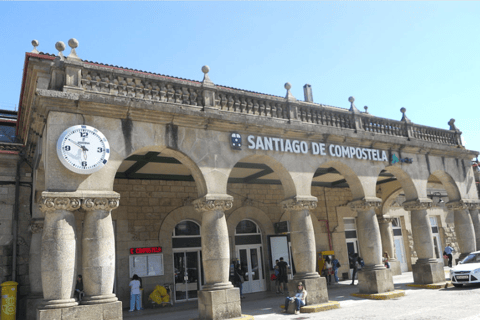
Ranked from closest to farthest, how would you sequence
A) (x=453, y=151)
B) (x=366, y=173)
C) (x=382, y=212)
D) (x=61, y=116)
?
(x=61, y=116) < (x=366, y=173) < (x=453, y=151) < (x=382, y=212)

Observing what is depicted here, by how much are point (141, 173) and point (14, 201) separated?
4279 millimetres

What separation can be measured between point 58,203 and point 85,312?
92.4 inches

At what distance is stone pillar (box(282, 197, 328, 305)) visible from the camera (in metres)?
11.9

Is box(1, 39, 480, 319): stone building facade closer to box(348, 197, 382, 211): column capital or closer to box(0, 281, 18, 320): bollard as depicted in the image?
box(348, 197, 382, 211): column capital

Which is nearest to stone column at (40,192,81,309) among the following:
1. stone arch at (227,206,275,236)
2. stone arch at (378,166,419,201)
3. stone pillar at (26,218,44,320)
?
stone pillar at (26,218,44,320)

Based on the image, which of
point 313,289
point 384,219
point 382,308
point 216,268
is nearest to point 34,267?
point 216,268

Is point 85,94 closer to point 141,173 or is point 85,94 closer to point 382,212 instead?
point 141,173

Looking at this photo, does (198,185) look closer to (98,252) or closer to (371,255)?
(98,252)

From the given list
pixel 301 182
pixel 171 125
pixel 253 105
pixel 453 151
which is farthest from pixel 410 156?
pixel 171 125

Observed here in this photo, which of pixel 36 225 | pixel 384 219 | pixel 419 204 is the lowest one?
pixel 384 219

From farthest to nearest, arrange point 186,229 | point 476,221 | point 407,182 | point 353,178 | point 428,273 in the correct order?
point 476,221, point 186,229, point 407,182, point 428,273, point 353,178

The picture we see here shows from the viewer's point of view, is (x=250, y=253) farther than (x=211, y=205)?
Yes

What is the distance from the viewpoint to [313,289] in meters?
11.8

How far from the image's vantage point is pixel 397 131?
16.4 metres
